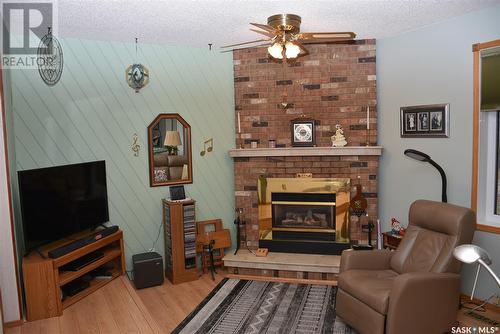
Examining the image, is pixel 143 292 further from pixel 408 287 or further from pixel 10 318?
pixel 408 287

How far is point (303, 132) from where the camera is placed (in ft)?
15.1

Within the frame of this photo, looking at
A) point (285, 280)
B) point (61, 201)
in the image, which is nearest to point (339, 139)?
point (285, 280)

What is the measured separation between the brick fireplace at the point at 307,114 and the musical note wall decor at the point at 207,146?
0.26 meters

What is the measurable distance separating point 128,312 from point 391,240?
2652mm

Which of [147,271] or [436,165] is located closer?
[436,165]

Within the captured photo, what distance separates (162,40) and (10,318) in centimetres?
295

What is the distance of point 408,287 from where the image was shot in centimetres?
278

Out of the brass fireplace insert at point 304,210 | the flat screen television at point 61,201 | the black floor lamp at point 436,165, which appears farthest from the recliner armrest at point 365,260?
the flat screen television at point 61,201

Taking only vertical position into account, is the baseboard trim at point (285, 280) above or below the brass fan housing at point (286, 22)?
below

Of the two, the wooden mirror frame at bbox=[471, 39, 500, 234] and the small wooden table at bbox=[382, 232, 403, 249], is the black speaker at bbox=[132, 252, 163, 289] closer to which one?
the small wooden table at bbox=[382, 232, 403, 249]

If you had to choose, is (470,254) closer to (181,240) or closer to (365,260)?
(365,260)

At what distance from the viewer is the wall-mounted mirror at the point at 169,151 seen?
14.7 ft

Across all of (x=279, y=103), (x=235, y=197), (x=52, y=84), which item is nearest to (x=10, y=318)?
(x=52, y=84)

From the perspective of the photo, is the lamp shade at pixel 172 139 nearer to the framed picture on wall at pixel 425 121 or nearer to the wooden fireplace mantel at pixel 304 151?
the wooden fireplace mantel at pixel 304 151
